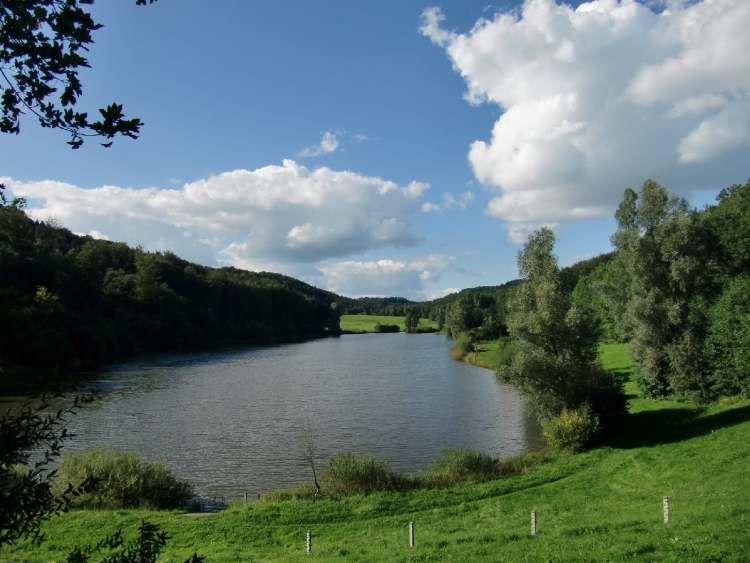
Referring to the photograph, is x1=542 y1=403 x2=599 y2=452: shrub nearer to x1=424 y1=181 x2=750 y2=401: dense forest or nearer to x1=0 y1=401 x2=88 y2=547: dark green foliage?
x1=424 y1=181 x2=750 y2=401: dense forest

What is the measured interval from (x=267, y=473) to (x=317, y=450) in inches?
197

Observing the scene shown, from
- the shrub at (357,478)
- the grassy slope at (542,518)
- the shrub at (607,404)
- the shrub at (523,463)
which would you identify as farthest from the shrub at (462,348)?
the shrub at (357,478)

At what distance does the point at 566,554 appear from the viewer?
469 inches

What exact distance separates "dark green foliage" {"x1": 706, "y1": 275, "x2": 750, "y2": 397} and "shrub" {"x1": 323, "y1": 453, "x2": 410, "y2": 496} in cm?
1978

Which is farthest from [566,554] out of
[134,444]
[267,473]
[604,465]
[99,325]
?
[99,325]

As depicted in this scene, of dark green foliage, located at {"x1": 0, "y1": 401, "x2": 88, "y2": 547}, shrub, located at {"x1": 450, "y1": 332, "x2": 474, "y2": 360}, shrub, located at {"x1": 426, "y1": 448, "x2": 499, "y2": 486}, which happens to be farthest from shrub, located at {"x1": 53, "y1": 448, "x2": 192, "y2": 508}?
shrub, located at {"x1": 450, "y1": 332, "x2": 474, "y2": 360}

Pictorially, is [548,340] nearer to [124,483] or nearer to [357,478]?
[357,478]

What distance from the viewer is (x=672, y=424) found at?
96.5 ft

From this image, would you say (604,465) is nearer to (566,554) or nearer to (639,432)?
(639,432)

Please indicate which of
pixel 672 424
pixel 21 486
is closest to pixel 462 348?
pixel 672 424

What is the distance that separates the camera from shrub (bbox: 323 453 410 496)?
2359cm

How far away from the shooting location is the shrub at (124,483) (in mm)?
22312

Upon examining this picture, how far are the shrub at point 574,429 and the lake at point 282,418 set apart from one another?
153 inches

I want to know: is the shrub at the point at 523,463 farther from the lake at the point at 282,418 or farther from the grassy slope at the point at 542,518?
the lake at the point at 282,418
